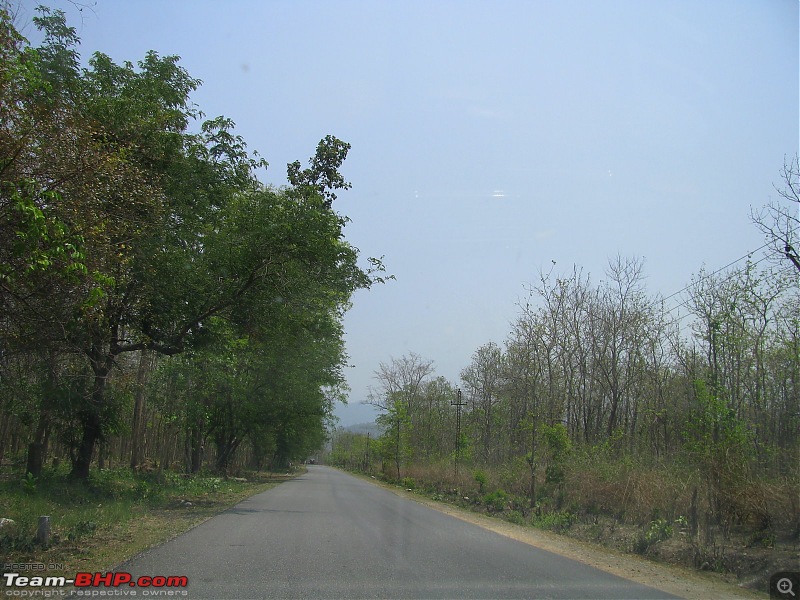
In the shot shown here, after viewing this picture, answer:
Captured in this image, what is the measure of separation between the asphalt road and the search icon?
2071mm

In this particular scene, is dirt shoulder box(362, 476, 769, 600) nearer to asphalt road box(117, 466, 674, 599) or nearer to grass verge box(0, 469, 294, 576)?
asphalt road box(117, 466, 674, 599)

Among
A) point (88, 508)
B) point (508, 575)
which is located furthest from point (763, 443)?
point (88, 508)

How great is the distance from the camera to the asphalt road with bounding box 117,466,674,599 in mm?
7562

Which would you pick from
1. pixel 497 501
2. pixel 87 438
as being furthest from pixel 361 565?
pixel 497 501

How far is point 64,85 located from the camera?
13.0 meters

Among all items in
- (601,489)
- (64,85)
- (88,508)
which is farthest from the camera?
(601,489)

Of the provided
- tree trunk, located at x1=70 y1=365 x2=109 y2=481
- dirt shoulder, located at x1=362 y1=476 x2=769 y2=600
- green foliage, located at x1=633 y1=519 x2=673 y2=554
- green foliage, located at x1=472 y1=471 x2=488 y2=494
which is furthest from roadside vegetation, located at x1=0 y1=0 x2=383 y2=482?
green foliage, located at x1=472 y1=471 x2=488 y2=494

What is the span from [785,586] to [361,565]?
6626mm

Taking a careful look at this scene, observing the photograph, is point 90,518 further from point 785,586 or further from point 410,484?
point 410,484

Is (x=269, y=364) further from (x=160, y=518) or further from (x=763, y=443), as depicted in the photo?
(x=763, y=443)

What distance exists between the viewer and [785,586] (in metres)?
9.26

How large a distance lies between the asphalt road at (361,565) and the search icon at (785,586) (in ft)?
6.79

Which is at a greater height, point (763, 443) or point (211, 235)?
point (211, 235)

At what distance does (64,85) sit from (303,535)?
11016 mm
